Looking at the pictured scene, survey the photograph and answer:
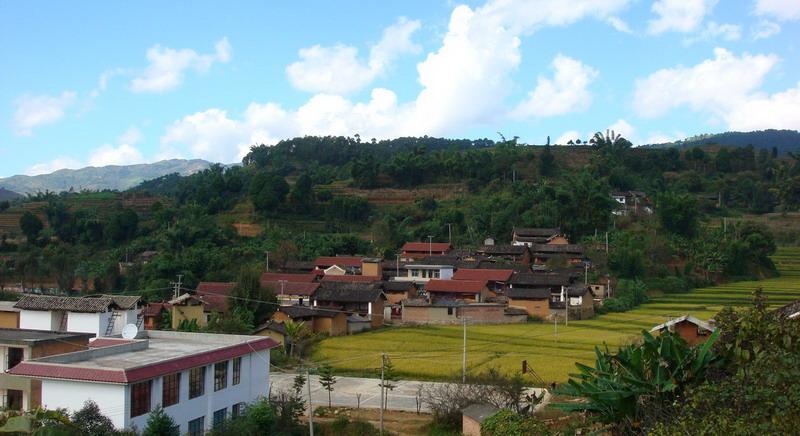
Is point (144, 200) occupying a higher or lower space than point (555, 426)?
higher

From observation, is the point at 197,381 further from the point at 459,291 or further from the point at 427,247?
the point at 427,247

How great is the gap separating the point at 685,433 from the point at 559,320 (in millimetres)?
28218

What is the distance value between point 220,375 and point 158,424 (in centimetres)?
296

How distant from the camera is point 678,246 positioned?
4706 centimetres

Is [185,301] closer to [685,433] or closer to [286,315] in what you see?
[286,315]

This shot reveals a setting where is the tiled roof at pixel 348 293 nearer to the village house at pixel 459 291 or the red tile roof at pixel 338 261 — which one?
the village house at pixel 459 291

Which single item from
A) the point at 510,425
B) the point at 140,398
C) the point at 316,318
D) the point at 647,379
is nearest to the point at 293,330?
the point at 316,318

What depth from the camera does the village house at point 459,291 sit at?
38341 millimetres

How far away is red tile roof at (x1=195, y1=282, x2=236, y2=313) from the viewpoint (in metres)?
34.5

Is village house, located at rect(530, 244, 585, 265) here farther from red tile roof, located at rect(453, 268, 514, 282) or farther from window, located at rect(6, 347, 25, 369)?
window, located at rect(6, 347, 25, 369)

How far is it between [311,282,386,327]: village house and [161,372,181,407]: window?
1915 centimetres

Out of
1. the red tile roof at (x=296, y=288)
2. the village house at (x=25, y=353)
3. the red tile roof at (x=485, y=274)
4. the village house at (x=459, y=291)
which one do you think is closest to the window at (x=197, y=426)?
the village house at (x=25, y=353)

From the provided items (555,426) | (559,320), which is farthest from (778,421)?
(559,320)

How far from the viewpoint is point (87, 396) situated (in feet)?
48.7
